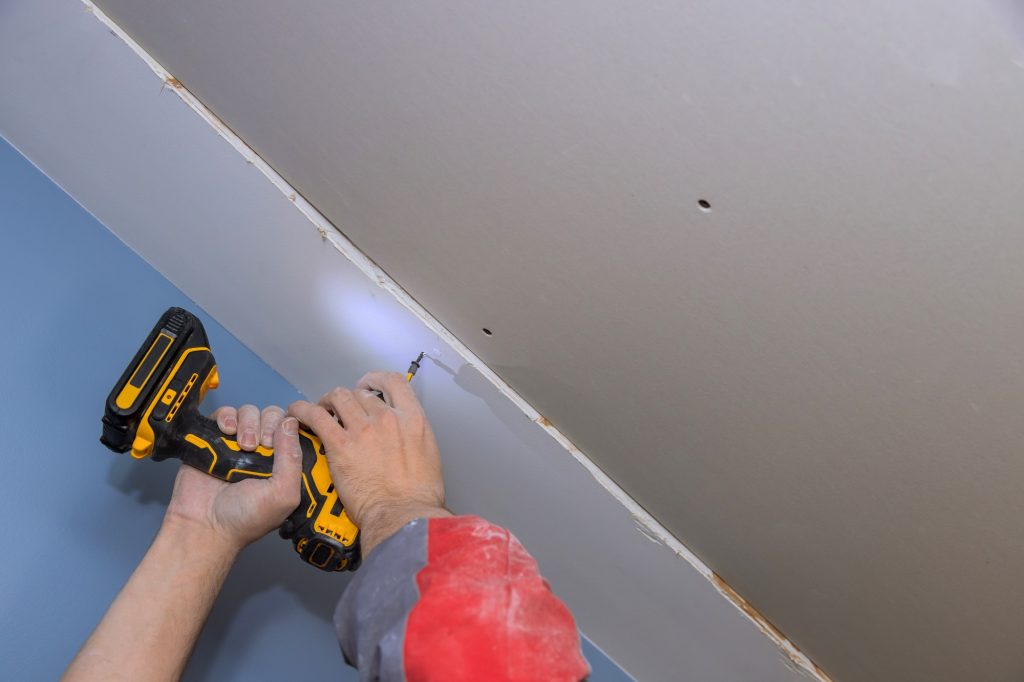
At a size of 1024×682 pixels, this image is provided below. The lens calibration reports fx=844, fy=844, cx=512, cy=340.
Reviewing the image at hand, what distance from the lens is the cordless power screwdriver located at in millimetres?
1284

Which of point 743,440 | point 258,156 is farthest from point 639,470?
point 258,156

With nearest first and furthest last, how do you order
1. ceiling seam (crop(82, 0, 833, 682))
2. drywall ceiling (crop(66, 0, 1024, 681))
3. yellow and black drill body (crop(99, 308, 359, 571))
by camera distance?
drywall ceiling (crop(66, 0, 1024, 681)) → yellow and black drill body (crop(99, 308, 359, 571)) → ceiling seam (crop(82, 0, 833, 682))

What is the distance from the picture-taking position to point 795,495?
1333 mm

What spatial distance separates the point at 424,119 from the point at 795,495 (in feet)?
2.66

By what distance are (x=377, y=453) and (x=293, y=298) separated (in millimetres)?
443

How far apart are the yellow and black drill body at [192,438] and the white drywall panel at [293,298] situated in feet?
0.91

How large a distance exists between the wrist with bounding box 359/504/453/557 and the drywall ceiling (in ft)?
1.14

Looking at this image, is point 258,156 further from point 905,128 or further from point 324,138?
point 905,128

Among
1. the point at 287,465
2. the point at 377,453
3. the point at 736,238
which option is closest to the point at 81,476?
the point at 287,465

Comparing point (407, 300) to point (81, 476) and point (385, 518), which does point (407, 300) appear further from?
point (81, 476)

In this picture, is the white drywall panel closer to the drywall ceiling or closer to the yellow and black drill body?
the drywall ceiling

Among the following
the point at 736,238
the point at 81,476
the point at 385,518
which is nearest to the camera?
the point at 736,238

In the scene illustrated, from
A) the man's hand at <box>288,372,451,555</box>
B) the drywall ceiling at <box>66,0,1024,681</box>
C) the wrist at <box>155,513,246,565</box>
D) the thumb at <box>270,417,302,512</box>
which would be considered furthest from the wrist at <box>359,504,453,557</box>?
the drywall ceiling at <box>66,0,1024,681</box>

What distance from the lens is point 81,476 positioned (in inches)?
57.9
